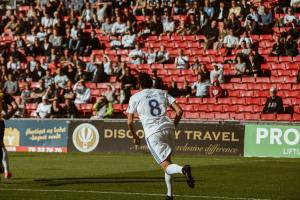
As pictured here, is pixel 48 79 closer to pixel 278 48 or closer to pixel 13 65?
pixel 13 65

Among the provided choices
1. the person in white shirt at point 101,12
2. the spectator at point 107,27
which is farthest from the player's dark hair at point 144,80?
the person in white shirt at point 101,12

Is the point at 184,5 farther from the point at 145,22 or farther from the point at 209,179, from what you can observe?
the point at 209,179

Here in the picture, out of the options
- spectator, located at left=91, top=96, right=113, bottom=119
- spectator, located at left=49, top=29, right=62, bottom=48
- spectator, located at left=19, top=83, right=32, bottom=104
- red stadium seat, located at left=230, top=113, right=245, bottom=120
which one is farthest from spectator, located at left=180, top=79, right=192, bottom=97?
spectator, located at left=49, top=29, right=62, bottom=48

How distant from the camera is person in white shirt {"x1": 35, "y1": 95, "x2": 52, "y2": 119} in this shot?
29.6m

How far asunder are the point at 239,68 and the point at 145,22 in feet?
18.9

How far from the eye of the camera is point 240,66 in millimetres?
29562

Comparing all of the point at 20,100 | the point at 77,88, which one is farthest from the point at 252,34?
the point at 20,100

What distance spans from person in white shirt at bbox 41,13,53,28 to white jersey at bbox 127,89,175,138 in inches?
908

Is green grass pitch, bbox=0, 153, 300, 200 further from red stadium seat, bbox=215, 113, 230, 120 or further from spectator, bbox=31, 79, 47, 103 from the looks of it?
spectator, bbox=31, 79, 47, 103

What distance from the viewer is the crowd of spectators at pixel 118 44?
2967 cm

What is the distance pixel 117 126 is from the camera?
2731cm

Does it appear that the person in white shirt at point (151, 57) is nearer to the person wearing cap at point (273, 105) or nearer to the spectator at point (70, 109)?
the spectator at point (70, 109)

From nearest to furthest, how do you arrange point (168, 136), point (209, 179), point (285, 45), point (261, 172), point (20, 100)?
point (168, 136)
point (209, 179)
point (261, 172)
point (285, 45)
point (20, 100)

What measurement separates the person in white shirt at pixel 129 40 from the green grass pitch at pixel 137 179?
900cm
